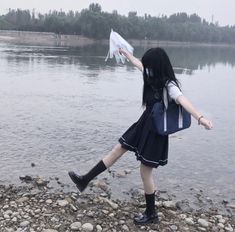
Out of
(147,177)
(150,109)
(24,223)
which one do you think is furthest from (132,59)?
(24,223)

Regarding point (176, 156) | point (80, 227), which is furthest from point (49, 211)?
point (176, 156)

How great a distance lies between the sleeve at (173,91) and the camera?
5.49 metres

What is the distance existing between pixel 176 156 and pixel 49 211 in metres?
4.67

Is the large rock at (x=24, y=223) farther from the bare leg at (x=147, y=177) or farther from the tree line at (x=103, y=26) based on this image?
the tree line at (x=103, y=26)

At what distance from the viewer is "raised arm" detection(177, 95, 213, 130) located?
512 centimetres

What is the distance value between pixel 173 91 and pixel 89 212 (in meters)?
2.17

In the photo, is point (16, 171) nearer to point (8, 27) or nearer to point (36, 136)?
point (36, 136)

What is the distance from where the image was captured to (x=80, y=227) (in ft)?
19.1

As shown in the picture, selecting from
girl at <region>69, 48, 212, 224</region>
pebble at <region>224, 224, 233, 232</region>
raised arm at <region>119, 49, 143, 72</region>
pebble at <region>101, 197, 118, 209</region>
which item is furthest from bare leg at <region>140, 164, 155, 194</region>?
raised arm at <region>119, 49, 143, 72</region>

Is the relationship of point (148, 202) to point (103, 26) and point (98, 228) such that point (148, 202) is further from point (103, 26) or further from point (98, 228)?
point (103, 26)

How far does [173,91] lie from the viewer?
5.52 metres

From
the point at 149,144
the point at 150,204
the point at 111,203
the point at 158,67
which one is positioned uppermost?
the point at 158,67

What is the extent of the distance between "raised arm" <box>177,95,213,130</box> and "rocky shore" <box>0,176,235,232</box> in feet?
5.63

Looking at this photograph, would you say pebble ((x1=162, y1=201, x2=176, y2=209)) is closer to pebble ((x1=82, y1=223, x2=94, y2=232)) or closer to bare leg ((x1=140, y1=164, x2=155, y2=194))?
bare leg ((x1=140, y1=164, x2=155, y2=194))
